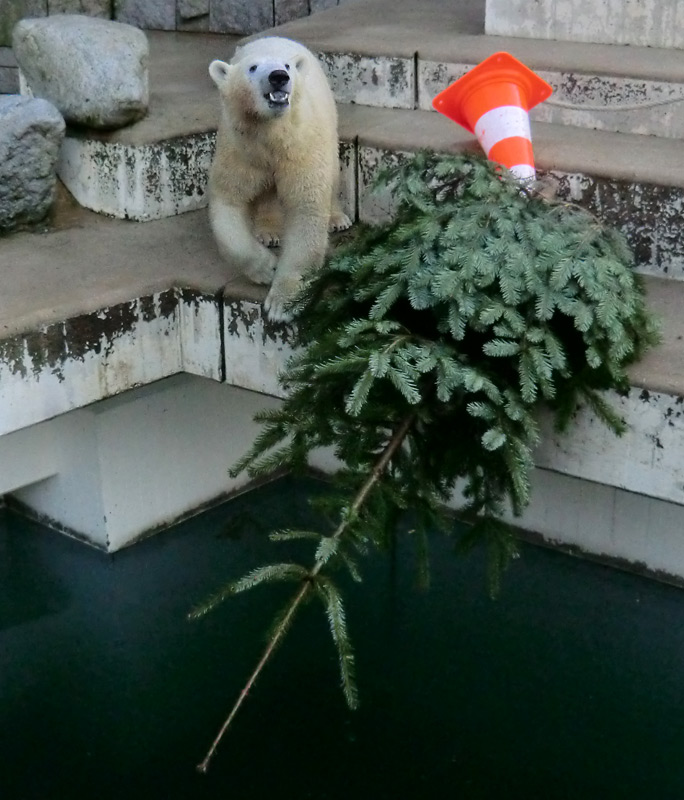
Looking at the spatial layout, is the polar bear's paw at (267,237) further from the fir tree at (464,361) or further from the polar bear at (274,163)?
the fir tree at (464,361)

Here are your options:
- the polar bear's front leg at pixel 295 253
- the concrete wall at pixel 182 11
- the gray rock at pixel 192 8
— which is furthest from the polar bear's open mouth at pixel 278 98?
the gray rock at pixel 192 8

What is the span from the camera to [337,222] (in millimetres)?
3971

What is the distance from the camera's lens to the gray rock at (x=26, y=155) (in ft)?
13.1

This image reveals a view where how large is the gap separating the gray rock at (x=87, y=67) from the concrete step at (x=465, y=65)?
0.75m

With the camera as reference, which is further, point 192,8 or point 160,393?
point 192,8

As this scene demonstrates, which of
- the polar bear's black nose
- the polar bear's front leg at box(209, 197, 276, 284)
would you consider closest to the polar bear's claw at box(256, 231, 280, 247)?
the polar bear's front leg at box(209, 197, 276, 284)

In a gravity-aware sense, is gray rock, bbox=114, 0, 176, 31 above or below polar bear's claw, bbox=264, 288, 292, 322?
above

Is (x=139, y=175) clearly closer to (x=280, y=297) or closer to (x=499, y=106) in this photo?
(x=280, y=297)

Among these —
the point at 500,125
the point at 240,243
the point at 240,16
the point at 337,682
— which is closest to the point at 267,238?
the point at 240,243

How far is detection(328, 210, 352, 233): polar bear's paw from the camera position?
3.97 metres

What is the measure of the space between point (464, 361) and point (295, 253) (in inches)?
37.0

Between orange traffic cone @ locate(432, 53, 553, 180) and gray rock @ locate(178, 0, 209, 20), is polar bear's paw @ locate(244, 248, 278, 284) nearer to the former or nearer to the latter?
orange traffic cone @ locate(432, 53, 553, 180)

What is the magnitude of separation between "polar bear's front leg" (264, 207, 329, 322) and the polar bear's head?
1.08 feet

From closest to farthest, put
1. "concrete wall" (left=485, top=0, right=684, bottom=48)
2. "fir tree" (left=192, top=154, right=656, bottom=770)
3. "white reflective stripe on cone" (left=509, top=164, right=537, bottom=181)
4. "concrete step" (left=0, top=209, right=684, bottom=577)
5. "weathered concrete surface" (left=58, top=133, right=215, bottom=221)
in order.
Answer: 1. "fir tree" (left=192, top=154, right=656, bottom=770)
2. "concrete step" (left=0, top=209, right=684, bottom=577)
3. "white reflective stripe on cone" (left=509, top=164, right=537, bottom=181)
4. "weathered concrete surface" (left=58, top=133, right=215, bottom=221)
5. "concrete wall" (left=485, top=0, right=684, bottom=48)
